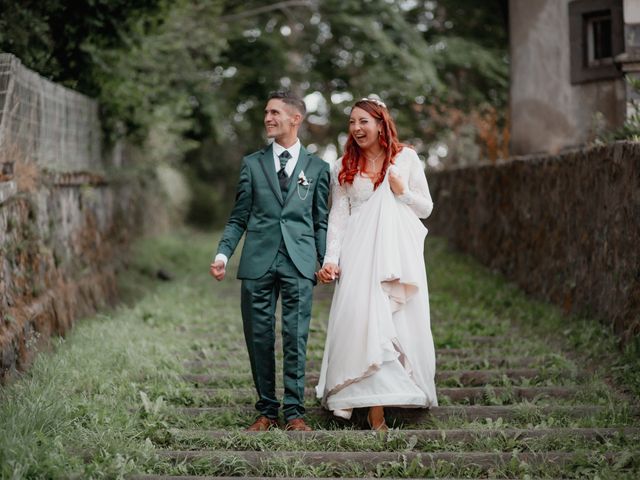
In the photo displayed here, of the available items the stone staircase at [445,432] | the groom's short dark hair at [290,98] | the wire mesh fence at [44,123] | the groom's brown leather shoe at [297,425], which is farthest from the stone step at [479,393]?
the wire mesh fence at [44,123]

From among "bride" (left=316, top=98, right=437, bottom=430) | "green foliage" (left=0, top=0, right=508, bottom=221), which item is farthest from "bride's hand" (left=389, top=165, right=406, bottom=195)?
"green foliage" (left=0, top=0, right=508, bottom=221)

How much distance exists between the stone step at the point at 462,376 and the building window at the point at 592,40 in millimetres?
5689

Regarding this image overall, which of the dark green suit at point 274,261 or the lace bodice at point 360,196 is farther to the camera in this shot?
the lace bodice at point 360,196

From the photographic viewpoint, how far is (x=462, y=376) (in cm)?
614

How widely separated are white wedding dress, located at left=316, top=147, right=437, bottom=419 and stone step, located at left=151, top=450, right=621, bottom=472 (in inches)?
19.0

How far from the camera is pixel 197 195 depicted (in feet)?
89.9

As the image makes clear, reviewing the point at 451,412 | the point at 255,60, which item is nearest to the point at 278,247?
the point at 451,412

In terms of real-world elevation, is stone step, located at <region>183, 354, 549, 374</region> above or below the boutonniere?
below

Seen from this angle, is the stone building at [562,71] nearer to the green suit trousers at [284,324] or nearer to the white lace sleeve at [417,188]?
the white lace sleeve at [417,188]

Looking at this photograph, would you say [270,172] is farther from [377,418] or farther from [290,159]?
[377,418]

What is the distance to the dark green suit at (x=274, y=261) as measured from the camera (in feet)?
16.1

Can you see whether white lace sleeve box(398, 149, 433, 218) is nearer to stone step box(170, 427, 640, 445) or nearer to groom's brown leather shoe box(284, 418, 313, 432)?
stone step box(170, 427, 640, 445)

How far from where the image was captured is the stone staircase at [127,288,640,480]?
14.3 feet

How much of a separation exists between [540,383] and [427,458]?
5.58 ft
